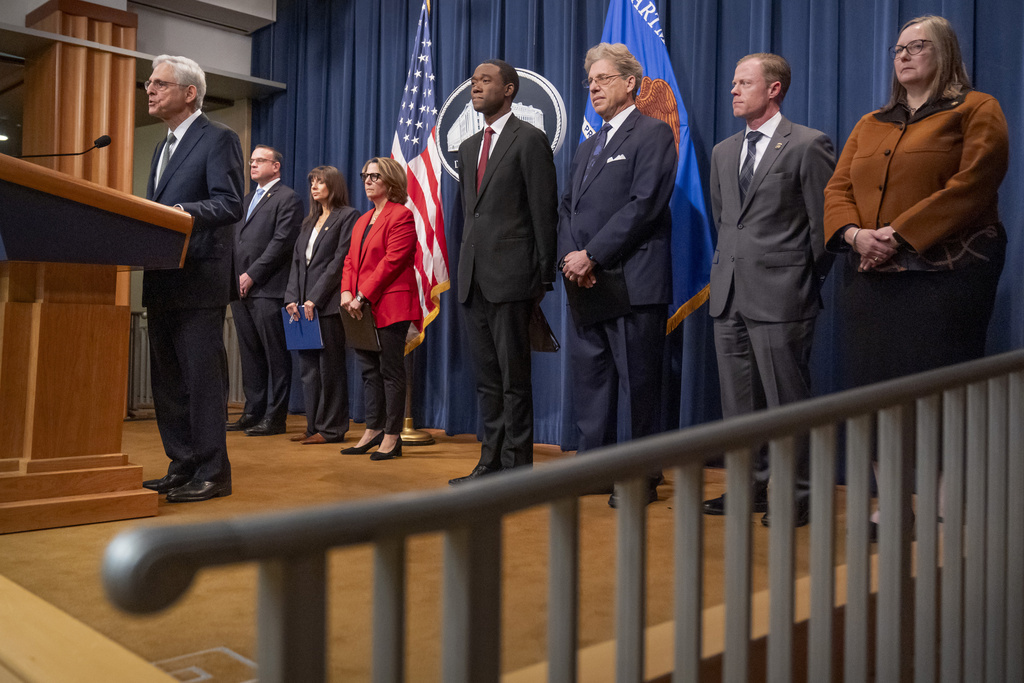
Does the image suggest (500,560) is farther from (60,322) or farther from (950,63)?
(950,63)

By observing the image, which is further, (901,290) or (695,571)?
(901,290)

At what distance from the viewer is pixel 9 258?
1852 mm

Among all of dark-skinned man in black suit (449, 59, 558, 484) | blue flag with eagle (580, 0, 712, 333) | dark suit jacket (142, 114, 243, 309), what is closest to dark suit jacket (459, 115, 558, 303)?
dark-skinned man in black suit (449, 59, 558, 484)

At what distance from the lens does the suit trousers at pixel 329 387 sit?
4.04 metres

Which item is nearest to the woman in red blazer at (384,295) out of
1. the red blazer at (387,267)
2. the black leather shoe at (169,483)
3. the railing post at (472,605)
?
the red blazer at (387,267)

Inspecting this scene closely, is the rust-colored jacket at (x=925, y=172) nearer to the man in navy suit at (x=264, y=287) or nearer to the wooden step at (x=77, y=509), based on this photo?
the wooden step at (x=77, y=509)

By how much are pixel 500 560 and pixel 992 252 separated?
200cm

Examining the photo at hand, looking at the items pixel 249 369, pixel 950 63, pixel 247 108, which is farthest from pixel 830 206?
pixel 247 108

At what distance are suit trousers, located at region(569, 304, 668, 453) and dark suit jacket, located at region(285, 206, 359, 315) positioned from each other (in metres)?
1.73

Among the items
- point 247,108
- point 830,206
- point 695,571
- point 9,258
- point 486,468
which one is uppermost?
point 247,108

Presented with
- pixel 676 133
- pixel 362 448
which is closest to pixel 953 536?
pixel 676 133

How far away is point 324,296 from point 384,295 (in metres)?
0.55

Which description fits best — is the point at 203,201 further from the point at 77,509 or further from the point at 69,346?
the point at 77,509

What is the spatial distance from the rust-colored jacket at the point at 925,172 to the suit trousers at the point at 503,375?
1.01 m
